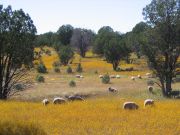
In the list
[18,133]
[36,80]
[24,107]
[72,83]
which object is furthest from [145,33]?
[18,133]

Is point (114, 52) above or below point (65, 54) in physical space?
above

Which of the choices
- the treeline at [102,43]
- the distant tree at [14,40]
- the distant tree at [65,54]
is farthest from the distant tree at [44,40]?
the distant tree at [65,54]

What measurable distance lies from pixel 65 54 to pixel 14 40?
186 ft

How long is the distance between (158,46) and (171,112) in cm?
1960

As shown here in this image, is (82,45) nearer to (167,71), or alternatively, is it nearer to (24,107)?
(167,71)

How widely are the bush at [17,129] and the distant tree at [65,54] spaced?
7698 cm

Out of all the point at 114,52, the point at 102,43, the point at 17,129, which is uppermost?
the point at 102,43

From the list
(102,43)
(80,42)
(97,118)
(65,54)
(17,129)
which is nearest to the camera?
(17,129)

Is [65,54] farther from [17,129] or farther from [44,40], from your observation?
[17,129]

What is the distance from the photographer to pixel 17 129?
13703 mm

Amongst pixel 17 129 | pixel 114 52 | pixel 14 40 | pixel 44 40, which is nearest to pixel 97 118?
pixel 17 129

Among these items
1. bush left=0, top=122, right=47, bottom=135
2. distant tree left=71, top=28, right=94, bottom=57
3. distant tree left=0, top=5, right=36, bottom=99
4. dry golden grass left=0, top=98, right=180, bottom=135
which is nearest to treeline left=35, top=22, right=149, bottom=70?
distant tree left=71, top=28, right=94, bottom=57

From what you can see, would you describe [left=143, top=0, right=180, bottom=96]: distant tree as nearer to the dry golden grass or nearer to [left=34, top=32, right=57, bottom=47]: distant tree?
[left=34, top=32, right=57, bottom=47]: distant tree

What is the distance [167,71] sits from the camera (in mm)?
42719
